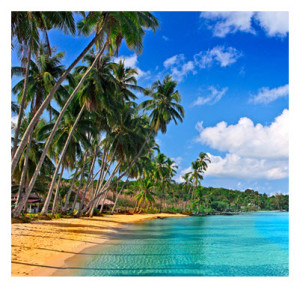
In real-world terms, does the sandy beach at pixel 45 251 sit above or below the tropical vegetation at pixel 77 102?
below

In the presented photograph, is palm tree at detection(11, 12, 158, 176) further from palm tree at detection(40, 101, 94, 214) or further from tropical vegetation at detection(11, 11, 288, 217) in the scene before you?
palm tree at detection(40, 101, 94, 214)

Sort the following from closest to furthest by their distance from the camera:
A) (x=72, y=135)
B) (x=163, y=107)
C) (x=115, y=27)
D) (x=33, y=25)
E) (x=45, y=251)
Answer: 1. (x=45, y=251)
2. (x=33, y=25)
3. (x=115, y=27)
4. (x=72, y=135)
5. (x=163, y=107)

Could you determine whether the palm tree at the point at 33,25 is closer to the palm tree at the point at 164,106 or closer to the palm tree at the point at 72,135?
the palm tree at the point at 72,135

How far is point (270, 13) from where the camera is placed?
6.63m

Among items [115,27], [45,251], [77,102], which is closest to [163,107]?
[77,102]

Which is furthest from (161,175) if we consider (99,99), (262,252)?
(262,252)

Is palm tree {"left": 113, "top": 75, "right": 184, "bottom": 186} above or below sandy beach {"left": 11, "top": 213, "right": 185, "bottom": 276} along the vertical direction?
above

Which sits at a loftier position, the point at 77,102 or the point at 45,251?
the point at 77,102

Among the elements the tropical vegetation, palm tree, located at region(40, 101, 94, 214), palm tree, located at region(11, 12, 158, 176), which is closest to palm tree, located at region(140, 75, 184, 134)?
the tropical vegetation

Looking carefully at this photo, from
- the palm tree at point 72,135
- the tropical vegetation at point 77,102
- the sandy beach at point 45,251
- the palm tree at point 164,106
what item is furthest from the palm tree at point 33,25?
the palm tree at point 164,106

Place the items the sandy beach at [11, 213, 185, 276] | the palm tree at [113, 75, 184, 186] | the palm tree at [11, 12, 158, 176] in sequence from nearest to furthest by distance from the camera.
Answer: the sandy beach at [11, 213, 185, 276] < the palm tree at [11, 12, 158, 176] < the palm tree at [113, 75, 184, 186]

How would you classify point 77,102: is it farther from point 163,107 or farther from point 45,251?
point 45,251
